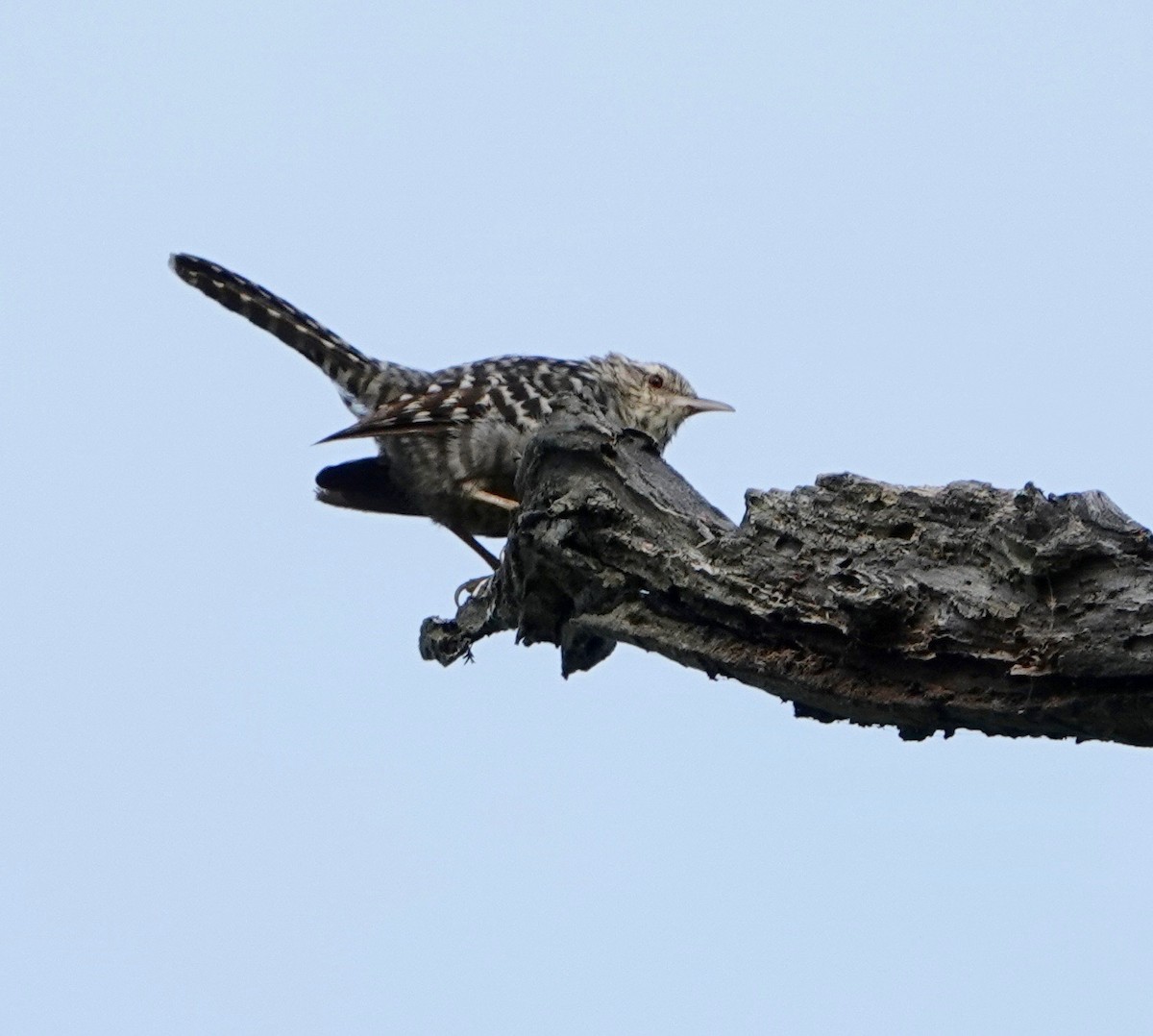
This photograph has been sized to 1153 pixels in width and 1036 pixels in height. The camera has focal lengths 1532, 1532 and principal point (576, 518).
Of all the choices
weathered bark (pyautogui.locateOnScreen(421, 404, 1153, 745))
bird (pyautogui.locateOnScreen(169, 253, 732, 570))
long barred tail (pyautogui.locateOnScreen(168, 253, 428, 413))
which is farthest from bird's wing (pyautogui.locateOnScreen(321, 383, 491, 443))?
weathered bark (pyautogui.locateOnScreen(421, 404, 1153, 745))

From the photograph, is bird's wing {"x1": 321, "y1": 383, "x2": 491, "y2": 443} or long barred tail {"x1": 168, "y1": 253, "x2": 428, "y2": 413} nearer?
bird's wing {"x1": 321, "y1": 383, "x2": 491, "y2": 443}

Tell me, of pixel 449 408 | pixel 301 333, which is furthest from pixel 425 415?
pixel 301 333

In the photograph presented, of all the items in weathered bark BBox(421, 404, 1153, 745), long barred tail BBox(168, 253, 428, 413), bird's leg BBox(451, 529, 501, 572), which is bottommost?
weathered bark BBox(421, 404, 1153, 745)

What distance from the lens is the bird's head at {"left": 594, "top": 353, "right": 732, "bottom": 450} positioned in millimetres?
8414

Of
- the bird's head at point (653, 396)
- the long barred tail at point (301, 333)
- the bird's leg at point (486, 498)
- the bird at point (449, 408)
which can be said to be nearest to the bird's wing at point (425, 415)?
the bird at point (449, 408)

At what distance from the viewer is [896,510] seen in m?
3.91

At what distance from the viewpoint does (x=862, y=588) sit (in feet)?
11.8

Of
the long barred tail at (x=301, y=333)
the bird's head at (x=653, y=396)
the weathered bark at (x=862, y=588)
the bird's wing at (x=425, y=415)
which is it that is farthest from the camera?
the bird's head at (x=653, y=396)

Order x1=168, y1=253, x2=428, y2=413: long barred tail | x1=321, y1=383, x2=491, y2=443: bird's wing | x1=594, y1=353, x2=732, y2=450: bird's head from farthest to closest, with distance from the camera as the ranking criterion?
x1=594, y1=353, x2=732, y2=450: bird's head < x1=168, y1=253, x2=428, y2=413: long barred tail < x1=321, y1=383, x2=491, y2=443: bird's wing

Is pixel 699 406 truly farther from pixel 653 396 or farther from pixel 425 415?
pixel 425 415

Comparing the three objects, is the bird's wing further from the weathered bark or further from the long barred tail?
the weathered bark

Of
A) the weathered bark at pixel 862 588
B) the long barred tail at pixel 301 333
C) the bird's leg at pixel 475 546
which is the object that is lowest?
the weathered bark at pixel 862 588

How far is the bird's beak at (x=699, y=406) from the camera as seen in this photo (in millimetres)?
8555

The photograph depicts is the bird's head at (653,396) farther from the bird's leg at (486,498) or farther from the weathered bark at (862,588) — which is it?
the weathered bark at (862,588)
